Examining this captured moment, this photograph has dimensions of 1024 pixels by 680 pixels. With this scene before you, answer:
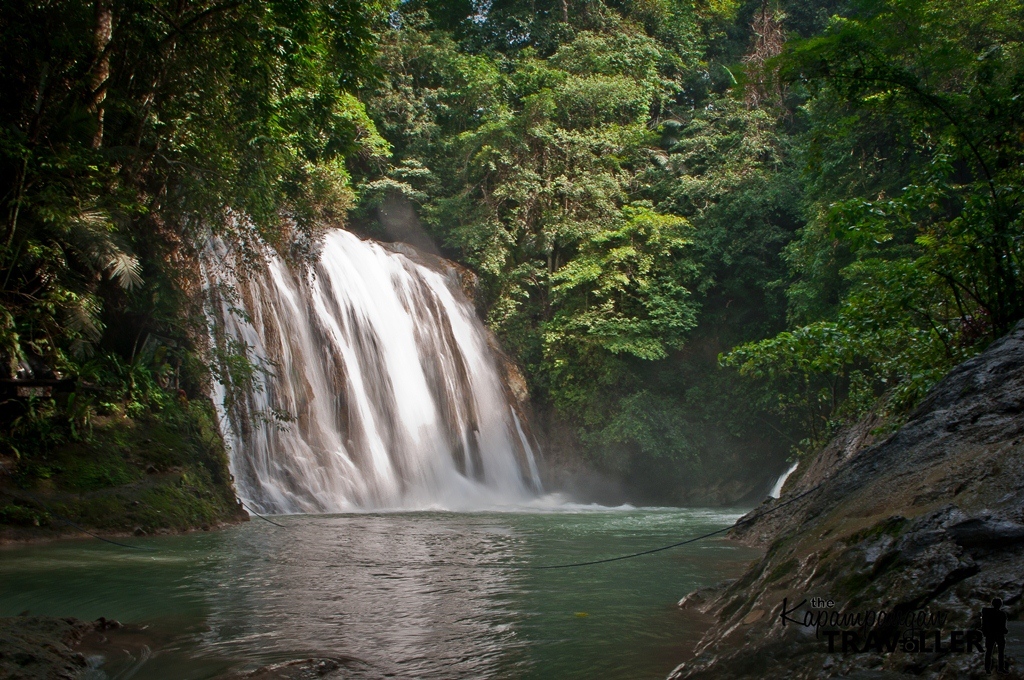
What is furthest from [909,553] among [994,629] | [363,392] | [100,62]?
[363,392]

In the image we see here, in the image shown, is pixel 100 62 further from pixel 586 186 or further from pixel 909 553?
pixel 586 186

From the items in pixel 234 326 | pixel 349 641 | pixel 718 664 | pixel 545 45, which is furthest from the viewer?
pixel 545 45

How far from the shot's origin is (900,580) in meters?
2.39

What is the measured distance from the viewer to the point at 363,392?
14.5 meters

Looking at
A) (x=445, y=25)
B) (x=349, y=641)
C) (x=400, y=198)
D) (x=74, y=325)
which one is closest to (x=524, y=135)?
(x=400, y=198)

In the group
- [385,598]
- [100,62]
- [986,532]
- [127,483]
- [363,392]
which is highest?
[100,62]

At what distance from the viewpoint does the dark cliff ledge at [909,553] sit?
2162 millimetres

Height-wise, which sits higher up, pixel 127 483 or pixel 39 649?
pixel 127 483

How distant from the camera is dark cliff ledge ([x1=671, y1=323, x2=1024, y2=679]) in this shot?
2162 mm

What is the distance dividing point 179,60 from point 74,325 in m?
3.38

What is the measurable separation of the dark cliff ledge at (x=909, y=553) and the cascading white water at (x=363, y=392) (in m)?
8.26

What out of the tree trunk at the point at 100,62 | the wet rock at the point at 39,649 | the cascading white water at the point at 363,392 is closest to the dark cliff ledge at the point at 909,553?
the wet rock at the point at 39,649

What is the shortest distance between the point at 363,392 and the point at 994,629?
1325cm

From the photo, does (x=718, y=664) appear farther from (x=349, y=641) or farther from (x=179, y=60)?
(x=179, y=60)
